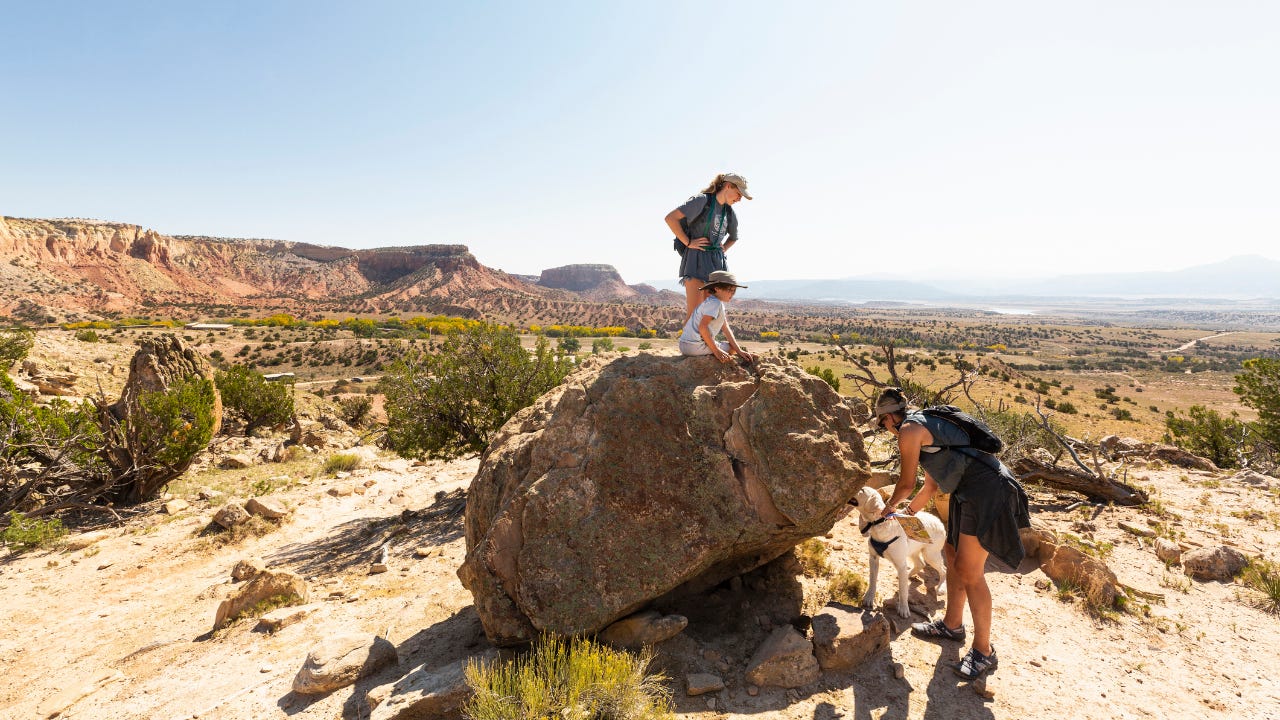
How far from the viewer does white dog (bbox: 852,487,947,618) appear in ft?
16.9

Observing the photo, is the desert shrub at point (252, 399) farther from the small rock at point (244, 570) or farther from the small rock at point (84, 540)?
the small rock at point (244, 570)

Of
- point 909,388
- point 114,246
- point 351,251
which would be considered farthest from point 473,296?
point 909,388

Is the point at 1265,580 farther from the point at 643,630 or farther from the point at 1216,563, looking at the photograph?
the point at 643,630

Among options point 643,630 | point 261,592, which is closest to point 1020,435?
point 643,630

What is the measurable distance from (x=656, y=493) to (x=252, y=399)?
20.0 metres

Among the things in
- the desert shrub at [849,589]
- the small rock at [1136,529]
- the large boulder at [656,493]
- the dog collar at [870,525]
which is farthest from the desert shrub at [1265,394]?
the large boulder at [656,493]

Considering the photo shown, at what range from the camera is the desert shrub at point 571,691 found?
3.85 m

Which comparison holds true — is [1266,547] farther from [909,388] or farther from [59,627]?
[59,627]

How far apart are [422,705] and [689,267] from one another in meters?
5.08

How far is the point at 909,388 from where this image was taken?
485 inches

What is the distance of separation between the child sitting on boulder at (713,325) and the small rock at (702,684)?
3047 mm

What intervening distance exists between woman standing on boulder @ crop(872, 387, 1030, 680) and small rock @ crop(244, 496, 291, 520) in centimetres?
1190

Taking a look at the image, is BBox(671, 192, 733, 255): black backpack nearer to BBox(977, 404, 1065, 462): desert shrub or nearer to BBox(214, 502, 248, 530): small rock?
BBox(977, 404, 1065, 462): desert shrub

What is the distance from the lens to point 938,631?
519 centimetres
